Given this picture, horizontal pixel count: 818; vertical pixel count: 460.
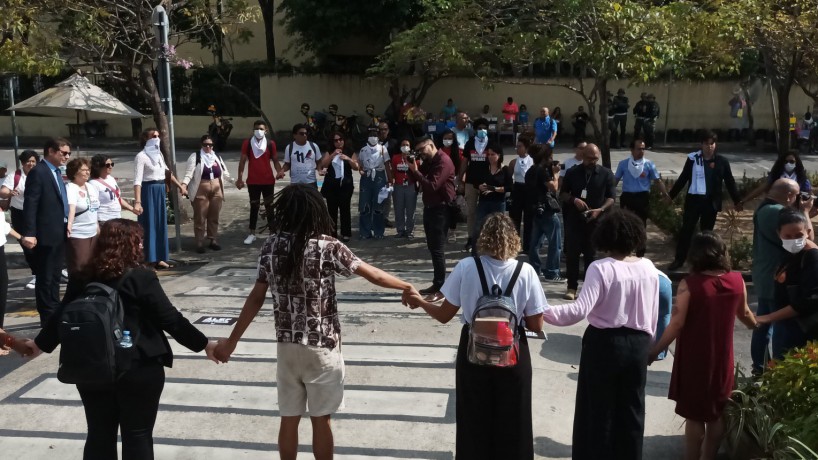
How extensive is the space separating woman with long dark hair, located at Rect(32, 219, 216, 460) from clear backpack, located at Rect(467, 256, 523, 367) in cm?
157

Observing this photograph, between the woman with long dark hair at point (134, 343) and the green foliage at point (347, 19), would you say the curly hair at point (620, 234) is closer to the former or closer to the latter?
the woman with long dark hair at point (134, 343)

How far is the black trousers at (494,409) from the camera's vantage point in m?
4.40

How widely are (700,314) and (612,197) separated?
14.3 ft

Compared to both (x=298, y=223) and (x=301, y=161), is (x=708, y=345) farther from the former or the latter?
(x=301, y=161)

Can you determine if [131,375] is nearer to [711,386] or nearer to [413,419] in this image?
[413,419]

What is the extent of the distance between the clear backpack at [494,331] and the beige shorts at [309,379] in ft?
2.55

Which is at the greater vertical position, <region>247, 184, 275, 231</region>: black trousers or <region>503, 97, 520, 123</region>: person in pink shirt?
<region>503, 97, 520, 123</region>: person in pink shirt

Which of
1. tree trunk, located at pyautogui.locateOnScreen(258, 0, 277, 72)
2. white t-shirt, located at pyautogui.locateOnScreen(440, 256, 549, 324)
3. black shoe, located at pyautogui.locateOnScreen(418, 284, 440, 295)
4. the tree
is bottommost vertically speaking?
black shoe, located at pyautogui.locateOnScreen(418, 284, 440, 295)

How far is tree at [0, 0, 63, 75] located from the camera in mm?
12453

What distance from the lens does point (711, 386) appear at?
188 inches

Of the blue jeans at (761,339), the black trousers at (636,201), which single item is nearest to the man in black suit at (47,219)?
the blue jeans at (761,339)

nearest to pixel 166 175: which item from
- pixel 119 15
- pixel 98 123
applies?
pixel 119 15

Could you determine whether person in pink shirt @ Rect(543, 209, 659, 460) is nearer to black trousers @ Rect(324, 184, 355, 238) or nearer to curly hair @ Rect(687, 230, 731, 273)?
curly hair @ Rect(687, 230, 731, 273)

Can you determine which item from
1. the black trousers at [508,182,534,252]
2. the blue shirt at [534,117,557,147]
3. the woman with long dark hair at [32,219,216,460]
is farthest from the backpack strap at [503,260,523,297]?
the blue shirt at [534,117,557,147]
